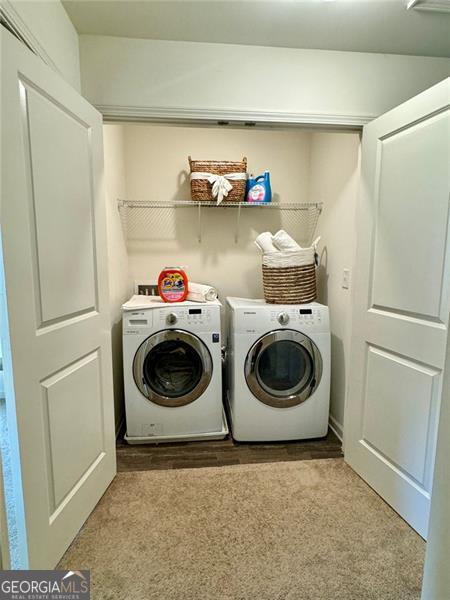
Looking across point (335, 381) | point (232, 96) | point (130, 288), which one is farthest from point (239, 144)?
A: point (335, 381)

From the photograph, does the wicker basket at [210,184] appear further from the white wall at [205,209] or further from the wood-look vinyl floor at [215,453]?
the wood-look vinyl floor at [215,453]

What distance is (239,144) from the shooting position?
8.34ft

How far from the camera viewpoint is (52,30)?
118 cm

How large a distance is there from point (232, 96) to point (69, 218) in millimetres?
1040

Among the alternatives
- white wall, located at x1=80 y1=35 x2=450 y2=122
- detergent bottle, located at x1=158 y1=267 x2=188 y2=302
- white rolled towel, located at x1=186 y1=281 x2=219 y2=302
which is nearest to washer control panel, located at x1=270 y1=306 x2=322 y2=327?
white rolled towel, located at x1=186 y1=281 x2=219 y2=302

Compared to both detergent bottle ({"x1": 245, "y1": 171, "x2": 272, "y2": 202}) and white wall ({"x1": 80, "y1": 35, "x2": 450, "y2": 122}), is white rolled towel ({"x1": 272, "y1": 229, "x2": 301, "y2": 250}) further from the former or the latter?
white wall ({"x1": 80, "y1": 35, "x2": 450, "y2": 122})

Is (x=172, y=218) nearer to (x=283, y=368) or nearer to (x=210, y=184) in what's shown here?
(x=210, y=184)

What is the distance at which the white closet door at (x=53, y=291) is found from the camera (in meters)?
0.92

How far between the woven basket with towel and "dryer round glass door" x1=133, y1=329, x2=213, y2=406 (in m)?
0.67

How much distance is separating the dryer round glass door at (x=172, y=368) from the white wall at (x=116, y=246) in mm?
313

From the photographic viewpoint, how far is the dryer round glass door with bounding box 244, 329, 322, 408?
1920mm

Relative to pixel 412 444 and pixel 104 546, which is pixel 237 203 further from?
pixel 104 546

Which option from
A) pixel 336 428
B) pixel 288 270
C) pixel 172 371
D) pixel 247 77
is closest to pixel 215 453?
pixel 172 371

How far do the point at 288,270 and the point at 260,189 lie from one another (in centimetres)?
76
